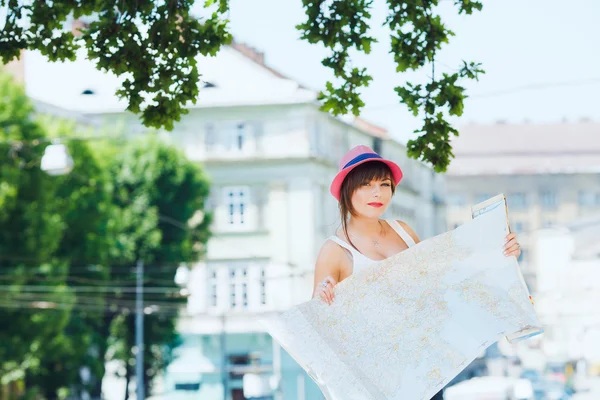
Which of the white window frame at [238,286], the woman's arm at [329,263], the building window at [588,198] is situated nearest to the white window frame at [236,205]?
the white window frame at [238,286]

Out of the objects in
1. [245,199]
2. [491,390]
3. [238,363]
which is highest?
[245,199]

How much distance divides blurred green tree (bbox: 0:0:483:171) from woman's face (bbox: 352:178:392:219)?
2.61 metres

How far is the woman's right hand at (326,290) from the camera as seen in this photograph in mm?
5738

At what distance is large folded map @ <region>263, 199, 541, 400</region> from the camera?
18.1 ft

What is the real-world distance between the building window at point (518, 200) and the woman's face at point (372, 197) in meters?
106

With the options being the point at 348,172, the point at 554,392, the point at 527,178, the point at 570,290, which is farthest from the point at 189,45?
the point at 527,178

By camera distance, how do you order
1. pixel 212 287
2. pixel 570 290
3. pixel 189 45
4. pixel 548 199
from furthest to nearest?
pixel 548 199 → pixel 570 290 → pixel 212 287 → pixel 189 45

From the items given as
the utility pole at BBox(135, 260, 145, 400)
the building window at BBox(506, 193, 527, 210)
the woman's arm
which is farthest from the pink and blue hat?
the building window at BBox(506, 193, 527, 210)

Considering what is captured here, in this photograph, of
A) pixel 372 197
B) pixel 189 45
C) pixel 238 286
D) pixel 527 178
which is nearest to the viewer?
pixel 372 197

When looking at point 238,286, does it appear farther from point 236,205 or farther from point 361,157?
point 361,157

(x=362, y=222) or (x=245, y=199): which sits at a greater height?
(x=245, y=199)

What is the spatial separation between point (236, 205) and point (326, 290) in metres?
60.3

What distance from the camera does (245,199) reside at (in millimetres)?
66000

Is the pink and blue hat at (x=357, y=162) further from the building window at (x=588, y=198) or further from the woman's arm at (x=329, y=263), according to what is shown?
the building window at (x=588, y=198)
